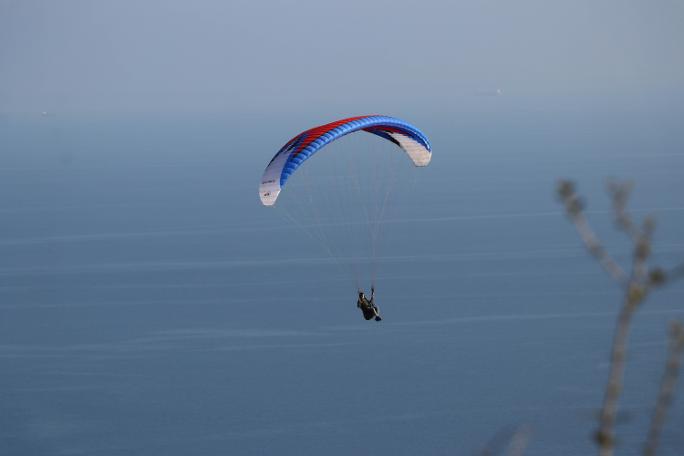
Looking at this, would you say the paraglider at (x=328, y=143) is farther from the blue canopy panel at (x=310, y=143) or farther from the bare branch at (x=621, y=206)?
the bare branch at (x=621, y=206)

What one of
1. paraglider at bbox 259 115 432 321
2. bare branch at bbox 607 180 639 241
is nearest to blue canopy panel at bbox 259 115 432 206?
paraglider at bbox 259 115 432 321

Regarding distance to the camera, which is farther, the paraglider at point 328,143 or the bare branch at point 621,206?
the paraglider at point 328,143

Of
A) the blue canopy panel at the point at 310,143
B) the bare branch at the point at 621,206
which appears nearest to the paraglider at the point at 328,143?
the blue canopy panel at the point at 310,143

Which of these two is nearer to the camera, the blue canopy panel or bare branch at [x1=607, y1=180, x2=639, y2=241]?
bare branch at [x1=607, y1=180, x2=639, y2=241]

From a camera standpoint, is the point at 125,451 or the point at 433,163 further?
the point at 433,163

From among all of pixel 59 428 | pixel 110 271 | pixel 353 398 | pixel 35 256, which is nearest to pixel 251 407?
pixel 353 398

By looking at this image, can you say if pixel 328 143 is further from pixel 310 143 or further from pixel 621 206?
pixel 621 206

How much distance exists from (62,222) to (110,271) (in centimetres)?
3132

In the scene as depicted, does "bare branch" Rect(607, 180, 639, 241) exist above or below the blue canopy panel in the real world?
below

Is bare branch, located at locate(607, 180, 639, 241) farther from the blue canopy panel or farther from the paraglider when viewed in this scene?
the blue canopy panel

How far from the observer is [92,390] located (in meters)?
58.9

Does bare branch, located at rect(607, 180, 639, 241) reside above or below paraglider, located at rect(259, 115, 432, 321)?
below

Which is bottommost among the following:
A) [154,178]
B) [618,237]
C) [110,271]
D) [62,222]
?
[110,271]

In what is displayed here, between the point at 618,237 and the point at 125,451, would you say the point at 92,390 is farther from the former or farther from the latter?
the point at 618,237
